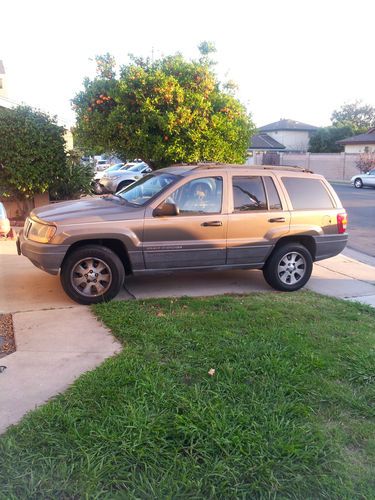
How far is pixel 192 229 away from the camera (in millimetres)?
6031

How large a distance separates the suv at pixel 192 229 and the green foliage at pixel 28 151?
451 cm

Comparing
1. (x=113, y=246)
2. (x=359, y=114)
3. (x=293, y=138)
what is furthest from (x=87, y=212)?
(x=359, y=114)

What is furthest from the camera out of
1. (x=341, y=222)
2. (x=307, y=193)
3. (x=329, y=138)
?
(x=329, y=138)

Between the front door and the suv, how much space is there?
0.01 meters

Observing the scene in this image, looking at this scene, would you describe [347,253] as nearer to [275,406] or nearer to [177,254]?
[177,254]

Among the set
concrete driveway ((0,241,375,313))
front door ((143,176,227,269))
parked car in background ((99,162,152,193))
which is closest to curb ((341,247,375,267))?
concrete driveway ((0,241,375,313))

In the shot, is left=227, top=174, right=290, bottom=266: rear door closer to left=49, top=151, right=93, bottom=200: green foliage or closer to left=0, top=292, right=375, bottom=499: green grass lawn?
left=0, top=292, right=375, bottom=499: green grass lawn

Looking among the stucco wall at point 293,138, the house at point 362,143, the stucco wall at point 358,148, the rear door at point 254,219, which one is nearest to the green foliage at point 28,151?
the rear door at point 254,219

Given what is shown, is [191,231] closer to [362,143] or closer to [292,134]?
[362,143]

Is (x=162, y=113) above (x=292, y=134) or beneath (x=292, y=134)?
beneath

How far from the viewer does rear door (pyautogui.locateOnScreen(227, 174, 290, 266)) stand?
6.29 metres

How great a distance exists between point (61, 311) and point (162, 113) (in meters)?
5.61

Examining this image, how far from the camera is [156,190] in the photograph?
622cm

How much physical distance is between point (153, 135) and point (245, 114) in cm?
245
